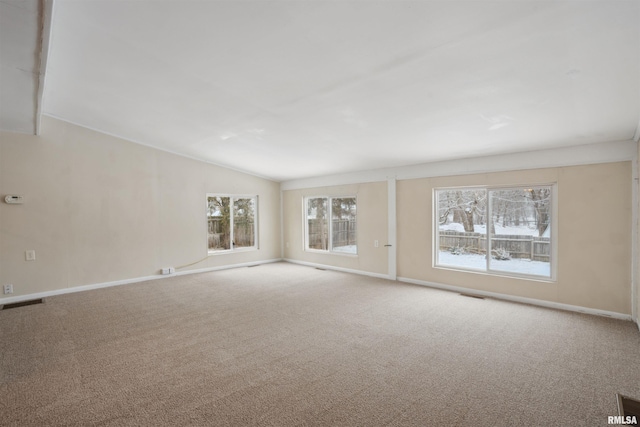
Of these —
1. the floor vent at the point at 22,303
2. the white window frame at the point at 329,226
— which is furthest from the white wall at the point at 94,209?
the white window frame at the point at 329,226

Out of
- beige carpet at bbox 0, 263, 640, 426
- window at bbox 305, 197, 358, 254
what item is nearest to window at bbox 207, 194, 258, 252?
window at bbox 305, 197, 358, 254

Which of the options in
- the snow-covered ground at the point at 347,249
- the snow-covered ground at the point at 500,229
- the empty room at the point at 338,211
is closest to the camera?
the empty room at the point at 338,211

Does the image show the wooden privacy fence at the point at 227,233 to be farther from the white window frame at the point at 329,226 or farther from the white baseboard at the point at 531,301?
the white baseboard at the point at 531,301

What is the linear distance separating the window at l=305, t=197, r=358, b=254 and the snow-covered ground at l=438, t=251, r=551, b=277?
6.84 feet

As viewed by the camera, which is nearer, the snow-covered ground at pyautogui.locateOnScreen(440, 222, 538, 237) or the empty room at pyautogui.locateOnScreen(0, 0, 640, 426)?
the empty room at pyautogui.locateOnScreen(0, 0, 640, 426)

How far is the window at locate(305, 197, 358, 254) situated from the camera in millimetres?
7226

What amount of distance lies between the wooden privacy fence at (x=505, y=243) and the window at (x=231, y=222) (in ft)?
15.8

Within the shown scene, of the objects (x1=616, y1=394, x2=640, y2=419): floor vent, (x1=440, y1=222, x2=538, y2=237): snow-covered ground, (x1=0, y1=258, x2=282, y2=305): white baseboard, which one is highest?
(x1=440, y1=222, x2=538, y2=237): snow-covered ground

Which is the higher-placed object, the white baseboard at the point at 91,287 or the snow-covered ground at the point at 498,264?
the snow-covered ground at the point at 498,264

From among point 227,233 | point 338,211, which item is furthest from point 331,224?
point 227,233

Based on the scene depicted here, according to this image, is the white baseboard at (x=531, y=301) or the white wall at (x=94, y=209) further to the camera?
the white wall at (x=94, y=209)

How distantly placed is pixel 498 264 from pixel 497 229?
568mm

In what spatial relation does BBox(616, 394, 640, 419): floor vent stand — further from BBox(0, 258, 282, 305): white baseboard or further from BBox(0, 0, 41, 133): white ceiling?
BBox(0, 258, 282, 305): white baseboard

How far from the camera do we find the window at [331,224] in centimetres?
723
